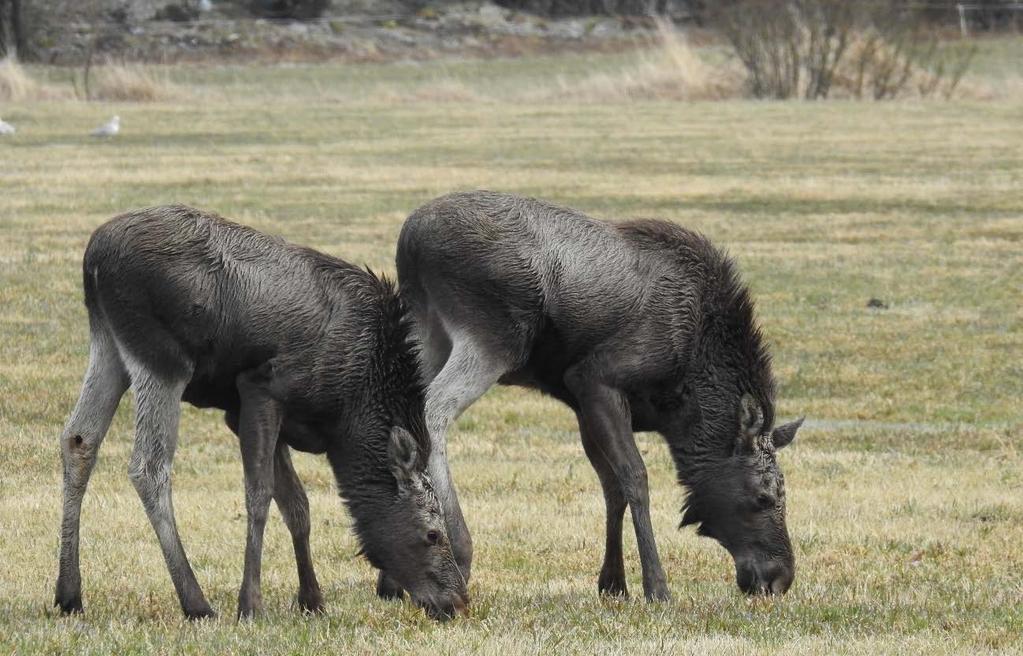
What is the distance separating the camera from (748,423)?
7.67 m

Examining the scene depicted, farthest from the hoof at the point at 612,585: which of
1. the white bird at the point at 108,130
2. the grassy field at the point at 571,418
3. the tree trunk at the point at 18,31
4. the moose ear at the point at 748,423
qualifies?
the tree trunk at the point at 18,31

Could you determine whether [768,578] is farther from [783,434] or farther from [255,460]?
[255,460]

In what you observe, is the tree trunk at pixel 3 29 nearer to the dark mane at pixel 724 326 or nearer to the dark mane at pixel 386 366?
the dark mane at pixel 724 326

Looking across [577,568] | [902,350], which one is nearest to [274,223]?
[902,350]

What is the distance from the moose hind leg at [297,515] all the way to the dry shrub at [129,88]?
33.9 metres

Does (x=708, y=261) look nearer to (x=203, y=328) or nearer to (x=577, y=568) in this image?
(x=577, y=568)

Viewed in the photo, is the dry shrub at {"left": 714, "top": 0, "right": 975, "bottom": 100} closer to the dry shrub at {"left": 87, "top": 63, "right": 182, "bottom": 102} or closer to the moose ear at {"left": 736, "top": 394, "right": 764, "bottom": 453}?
the dry shrub at {"left": 87, "top": 63, "right": 182, "bottom": 102}

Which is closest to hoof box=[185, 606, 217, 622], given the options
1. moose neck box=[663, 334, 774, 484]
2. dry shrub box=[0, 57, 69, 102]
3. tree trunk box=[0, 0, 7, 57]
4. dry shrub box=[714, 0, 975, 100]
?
moose neck box=[663, 334, 774, 484]

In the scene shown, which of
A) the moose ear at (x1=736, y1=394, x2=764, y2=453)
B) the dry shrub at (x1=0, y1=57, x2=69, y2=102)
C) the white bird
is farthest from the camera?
the dry shrub at (x1=0, y1=57, x2=69, y2=102)

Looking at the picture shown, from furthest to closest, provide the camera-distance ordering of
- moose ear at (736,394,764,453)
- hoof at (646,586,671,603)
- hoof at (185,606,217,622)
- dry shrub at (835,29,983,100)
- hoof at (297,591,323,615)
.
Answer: dry shrub at (835,29,983,100) → moose ear at (736,394,764,453) → hoof at (646,586,671,603) → hoof at (297,591,323,615) → hoof at (185,606,217,622)

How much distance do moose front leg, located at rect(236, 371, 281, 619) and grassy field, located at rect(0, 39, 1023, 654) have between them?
160 mm

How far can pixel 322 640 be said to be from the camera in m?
6.39

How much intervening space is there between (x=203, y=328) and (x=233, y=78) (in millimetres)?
42677

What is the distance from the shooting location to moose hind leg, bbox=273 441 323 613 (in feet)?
24.0
